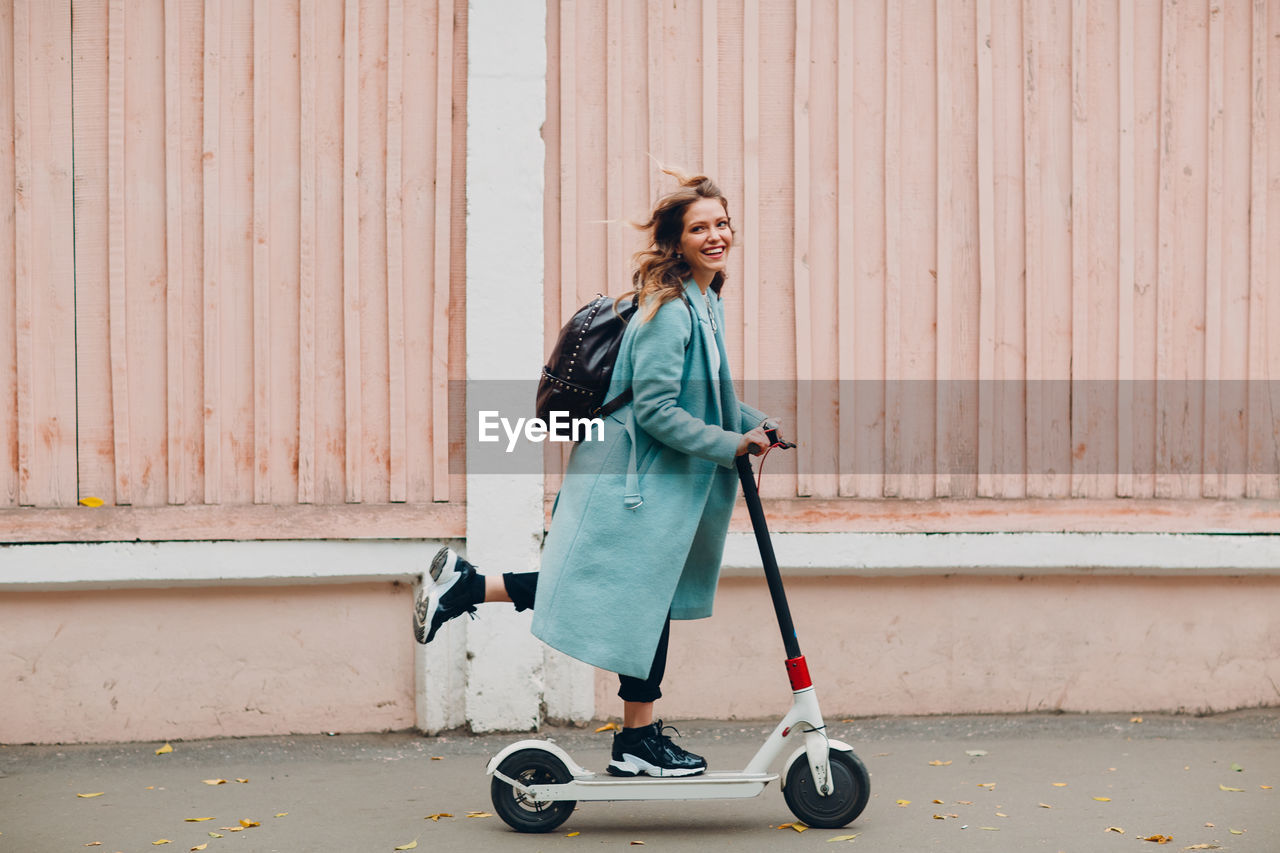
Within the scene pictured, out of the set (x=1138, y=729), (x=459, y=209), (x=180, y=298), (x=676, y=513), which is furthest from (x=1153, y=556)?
(x=180, y=298)

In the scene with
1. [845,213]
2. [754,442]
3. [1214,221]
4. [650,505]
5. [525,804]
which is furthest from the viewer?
[1214,221]

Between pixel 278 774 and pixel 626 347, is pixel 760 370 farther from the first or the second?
pixel 278 774

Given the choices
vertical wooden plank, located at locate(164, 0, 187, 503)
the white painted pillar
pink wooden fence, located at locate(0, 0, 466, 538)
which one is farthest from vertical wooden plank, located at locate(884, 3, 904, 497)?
vertical wooden plank, located at locate(164, 0, 187, 503)

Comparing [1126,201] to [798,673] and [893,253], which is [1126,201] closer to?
[893,253]

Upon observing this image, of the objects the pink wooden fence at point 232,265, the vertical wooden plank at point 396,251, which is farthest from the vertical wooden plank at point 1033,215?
the vertical wooden plank at point 396,251

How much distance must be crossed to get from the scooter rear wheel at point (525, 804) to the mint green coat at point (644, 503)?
398mm

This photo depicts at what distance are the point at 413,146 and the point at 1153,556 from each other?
11.0 feet

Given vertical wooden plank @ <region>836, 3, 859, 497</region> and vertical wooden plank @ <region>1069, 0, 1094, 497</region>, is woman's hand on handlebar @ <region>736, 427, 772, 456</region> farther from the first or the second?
vertical wooden plank @ <region>1069, 0, 1094, 497</region>

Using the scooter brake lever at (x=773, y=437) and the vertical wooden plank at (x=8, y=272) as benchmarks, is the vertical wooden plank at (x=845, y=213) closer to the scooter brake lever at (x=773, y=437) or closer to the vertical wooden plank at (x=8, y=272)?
the scooter brake lever at (x=773, y=437)

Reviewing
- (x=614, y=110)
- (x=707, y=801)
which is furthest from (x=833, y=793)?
(x=614, y=110)

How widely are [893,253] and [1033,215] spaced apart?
23.6 inches

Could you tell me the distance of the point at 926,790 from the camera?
4.36m

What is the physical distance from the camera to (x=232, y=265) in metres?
5.08

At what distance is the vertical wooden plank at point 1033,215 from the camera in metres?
5.37
